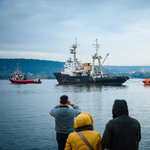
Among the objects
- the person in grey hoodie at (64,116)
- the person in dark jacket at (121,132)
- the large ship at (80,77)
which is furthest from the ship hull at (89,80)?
the person in dark jacket at (121,132)

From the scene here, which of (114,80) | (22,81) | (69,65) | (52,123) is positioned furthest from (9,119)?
(22,81)

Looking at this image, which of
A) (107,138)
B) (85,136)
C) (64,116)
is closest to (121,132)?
(107,138)

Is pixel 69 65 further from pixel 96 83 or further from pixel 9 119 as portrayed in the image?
pixel 9 119

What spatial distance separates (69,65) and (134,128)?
2735 inches

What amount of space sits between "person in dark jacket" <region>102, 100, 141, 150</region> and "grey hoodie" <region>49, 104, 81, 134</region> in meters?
1.24

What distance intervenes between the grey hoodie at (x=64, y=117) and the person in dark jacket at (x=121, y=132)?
48.9 inches

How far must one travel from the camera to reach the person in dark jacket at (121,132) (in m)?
2.83

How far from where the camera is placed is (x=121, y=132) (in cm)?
283

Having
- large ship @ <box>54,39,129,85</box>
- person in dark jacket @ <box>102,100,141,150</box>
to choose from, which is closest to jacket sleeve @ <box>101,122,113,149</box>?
person in dark jacket @ <box>102,100,141,150</box>

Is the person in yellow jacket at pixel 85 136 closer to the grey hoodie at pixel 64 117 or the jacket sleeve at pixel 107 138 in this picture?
the jacket sleeve at pixel 107 138

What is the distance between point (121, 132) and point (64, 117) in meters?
1.50

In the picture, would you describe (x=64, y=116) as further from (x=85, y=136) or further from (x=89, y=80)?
(x=89, y=80)

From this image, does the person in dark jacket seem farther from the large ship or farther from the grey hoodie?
the large ship

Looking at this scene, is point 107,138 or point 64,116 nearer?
point 107,138
